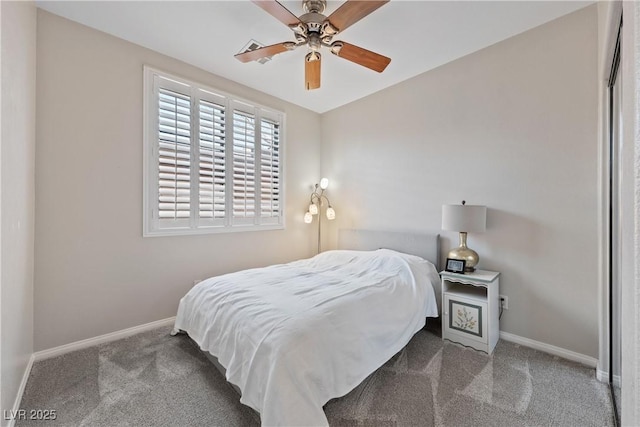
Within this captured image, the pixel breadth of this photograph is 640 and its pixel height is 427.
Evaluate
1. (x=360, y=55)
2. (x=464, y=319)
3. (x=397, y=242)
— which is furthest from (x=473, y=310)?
(x=360, y=55)

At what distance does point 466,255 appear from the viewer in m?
2.55

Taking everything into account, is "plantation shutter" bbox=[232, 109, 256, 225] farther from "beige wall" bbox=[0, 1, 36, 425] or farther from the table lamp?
the table lamp

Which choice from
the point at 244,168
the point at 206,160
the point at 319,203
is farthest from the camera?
the point at 319,203

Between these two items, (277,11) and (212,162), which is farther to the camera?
(212,162)

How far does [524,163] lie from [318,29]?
7.15 feet

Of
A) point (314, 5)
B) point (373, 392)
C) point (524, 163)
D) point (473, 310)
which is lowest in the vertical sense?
point (373, 392)

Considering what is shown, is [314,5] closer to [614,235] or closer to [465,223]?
[465,223]

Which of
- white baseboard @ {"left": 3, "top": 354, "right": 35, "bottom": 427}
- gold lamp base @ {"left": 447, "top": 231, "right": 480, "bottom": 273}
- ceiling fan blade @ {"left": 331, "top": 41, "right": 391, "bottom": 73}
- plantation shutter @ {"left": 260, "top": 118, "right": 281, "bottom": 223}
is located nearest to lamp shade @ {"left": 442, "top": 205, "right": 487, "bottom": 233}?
gold lamp base @ {"left": 447, "top": 231, "right": 480, "bottom": 273}

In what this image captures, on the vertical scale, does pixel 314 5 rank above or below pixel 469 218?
above

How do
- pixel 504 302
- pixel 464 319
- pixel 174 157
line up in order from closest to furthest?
pixel 464 319 → pixel 504 302 → pixel 174 157

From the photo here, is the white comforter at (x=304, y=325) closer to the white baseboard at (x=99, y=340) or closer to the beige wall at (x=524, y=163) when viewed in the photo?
the white baseboard at (x=99, y=340)

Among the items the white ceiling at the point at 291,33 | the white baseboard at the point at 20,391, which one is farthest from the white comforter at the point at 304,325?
the white ceiling at the point at 291,33

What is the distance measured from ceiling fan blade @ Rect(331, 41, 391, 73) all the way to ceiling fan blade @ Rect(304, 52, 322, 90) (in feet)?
0.51

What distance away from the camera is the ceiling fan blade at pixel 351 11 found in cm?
163
